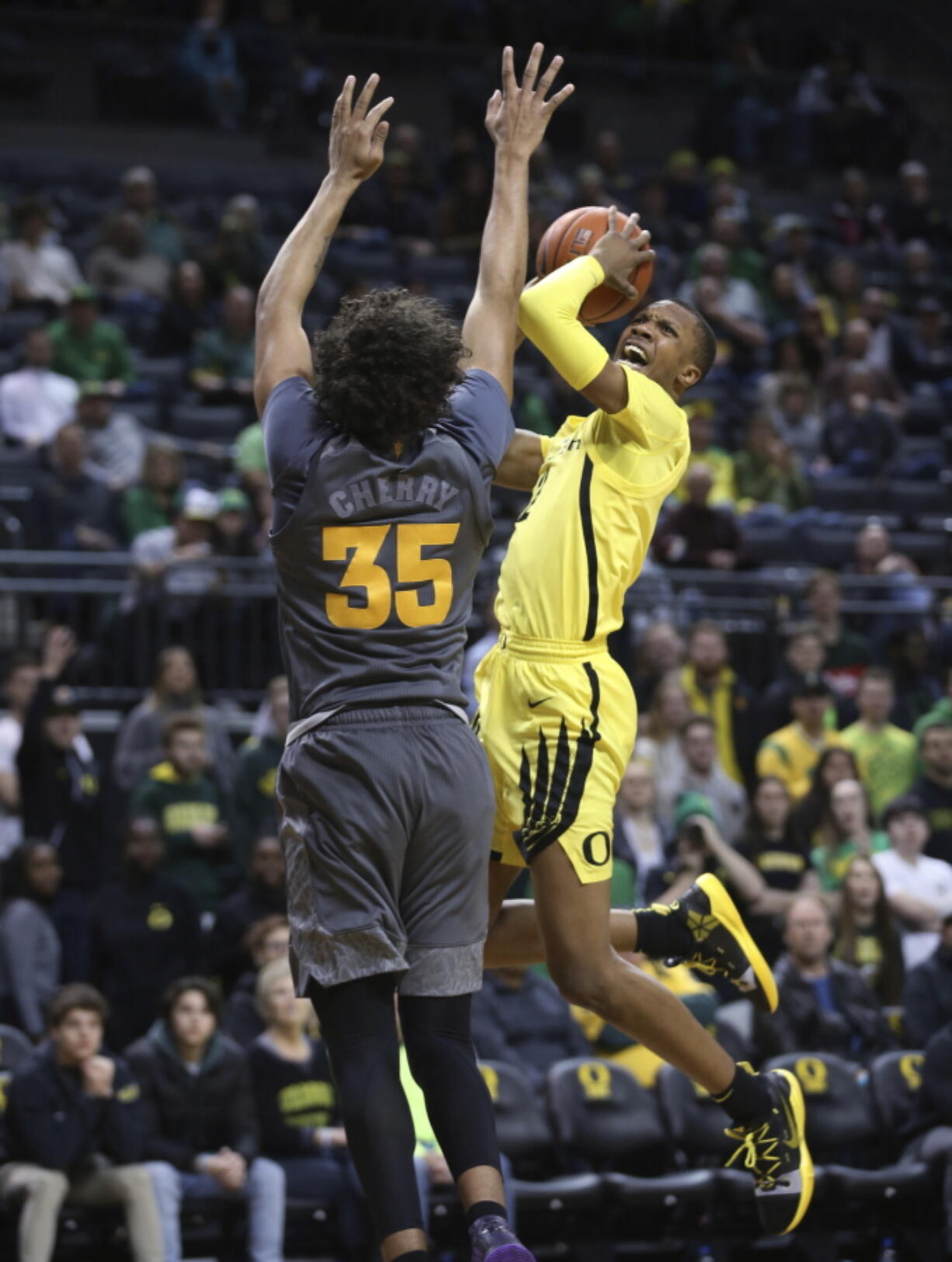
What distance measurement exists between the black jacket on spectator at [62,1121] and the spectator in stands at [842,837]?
4.03 m

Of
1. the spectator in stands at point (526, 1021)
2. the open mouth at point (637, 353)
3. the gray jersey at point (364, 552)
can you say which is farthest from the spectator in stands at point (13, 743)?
the gray jersey at point (364, 552)

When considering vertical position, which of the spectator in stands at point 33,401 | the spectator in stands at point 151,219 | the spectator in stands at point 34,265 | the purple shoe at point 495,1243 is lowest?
the purple shoe at point 495,1243

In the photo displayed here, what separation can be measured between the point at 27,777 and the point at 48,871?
72 centimetres

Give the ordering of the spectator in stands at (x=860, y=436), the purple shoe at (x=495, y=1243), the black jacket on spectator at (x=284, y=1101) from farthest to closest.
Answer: the spectator in stands at (x=860, y=436)
the black jacket on spectator at (x=284, y=1101)
the purple shoe at (x=495, y=1243)

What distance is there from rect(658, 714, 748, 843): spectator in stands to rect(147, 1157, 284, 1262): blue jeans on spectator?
319cm

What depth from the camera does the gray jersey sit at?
408 cm

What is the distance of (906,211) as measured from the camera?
18.5 meters

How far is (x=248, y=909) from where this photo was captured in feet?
29.8

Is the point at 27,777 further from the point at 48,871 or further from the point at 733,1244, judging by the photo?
the point at 733,1244

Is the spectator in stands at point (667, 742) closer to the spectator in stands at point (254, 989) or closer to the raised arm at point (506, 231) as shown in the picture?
the spectator in stands at point (254, 989)

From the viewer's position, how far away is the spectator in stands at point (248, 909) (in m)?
9.05

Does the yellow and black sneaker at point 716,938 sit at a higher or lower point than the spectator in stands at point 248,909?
higher

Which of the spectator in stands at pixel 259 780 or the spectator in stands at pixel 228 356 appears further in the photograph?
the spectator in stands at pixel 228 356

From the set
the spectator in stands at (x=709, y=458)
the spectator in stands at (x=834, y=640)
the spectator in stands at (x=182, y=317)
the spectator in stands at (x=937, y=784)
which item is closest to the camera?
the spectator in stands at (x=937, y=784)
